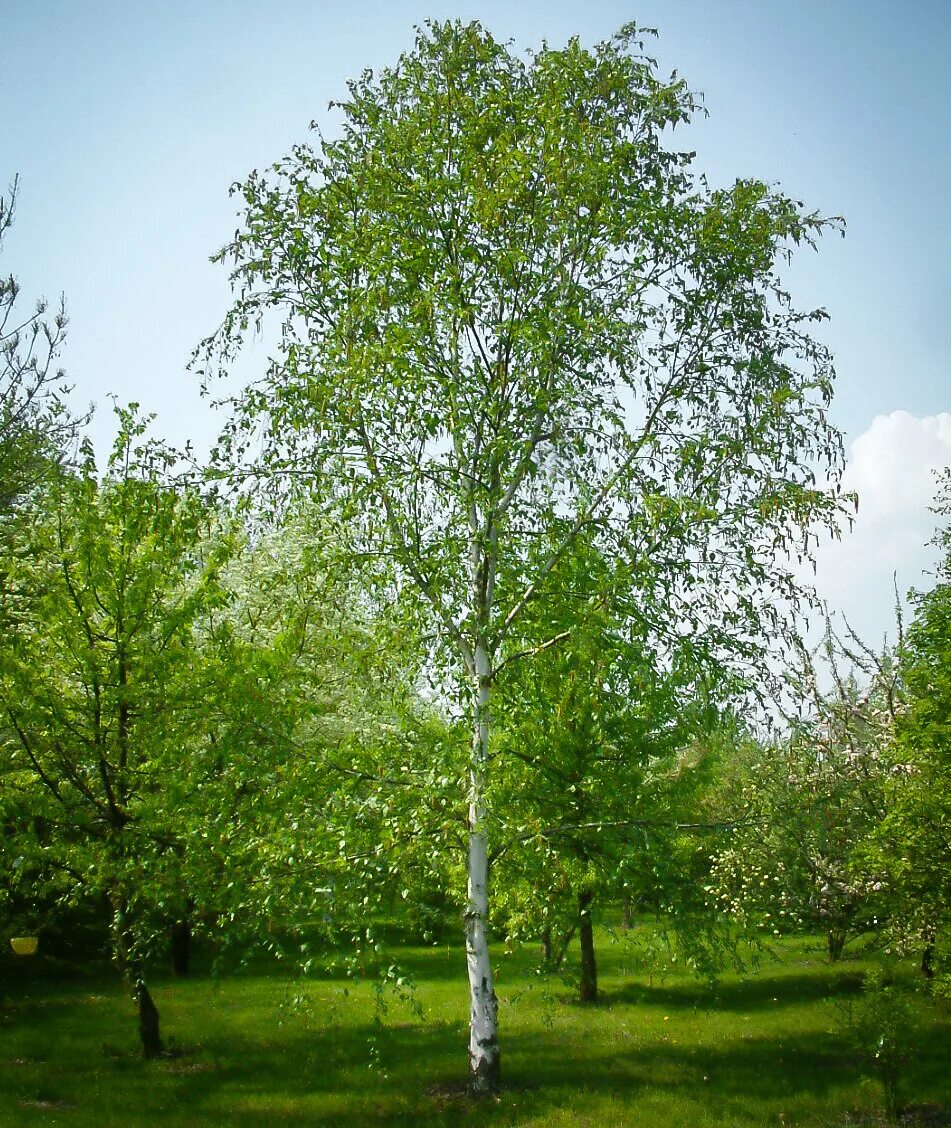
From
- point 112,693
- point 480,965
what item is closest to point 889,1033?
point 480,965

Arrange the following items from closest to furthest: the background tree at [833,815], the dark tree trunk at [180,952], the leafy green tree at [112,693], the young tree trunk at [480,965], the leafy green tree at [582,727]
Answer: the leafy green tree at [582,727], the young tree trunk at [480,965], the leafy green tree at [112,693], the background tree at [833,815], the dark tree trunk at [180,952]

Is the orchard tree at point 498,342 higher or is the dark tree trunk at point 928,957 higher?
the orchard tree at point 498,342

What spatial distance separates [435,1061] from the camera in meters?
14.6

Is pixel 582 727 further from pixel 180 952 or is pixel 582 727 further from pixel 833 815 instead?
pixel 180 952

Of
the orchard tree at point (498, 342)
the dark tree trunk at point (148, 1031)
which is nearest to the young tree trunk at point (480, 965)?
the orchard tree at point (498, 342)

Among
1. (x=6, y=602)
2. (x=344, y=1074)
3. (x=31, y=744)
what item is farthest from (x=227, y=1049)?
(x=6, y=602)

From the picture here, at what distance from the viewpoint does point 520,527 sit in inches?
514

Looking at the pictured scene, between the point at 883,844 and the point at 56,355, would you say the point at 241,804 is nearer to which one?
the point at 56,355

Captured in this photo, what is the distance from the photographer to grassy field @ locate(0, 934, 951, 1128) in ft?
38.1

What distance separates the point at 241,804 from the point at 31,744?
4.05 m

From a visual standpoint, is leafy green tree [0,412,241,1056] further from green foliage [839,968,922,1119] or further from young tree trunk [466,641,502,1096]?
green foliage [839,968,922,1119]

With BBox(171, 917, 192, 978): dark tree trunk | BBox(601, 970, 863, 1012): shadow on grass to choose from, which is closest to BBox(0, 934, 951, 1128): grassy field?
BBox(601, 970, 863, 1012): shadow on grass

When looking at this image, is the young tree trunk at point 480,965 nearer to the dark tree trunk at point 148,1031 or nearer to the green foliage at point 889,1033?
the green foliage at point 889,1033

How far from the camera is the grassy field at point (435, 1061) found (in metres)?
11.6
